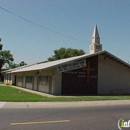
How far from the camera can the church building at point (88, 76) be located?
73.3ft

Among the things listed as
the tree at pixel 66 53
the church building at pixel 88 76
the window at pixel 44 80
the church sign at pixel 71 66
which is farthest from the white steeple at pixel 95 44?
the tree at pixel 66 53

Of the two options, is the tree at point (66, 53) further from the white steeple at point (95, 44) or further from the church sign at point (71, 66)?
the church sign at point (71, 66)

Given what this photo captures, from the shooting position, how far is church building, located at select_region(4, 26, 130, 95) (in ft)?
73.3

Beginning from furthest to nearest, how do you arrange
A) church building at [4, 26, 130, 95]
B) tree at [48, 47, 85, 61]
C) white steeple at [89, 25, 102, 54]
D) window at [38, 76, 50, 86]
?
1. tree at [48, 47, 85, 61]
2. white steeple at [89, 25, 102, 54]
3. window at [38, 76, 50, 86]
4. church building at [4, 26, 130, 95]

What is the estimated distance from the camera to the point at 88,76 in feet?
78.1

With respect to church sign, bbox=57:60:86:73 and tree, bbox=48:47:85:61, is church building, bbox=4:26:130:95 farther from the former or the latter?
tree, bbox=48:47:85:61

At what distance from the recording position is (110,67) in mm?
25031

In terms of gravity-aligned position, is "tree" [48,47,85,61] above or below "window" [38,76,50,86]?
above

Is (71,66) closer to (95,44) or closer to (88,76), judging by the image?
(88,76)

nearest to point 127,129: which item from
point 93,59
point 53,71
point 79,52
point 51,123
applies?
point 51,123

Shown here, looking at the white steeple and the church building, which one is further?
the white steeple

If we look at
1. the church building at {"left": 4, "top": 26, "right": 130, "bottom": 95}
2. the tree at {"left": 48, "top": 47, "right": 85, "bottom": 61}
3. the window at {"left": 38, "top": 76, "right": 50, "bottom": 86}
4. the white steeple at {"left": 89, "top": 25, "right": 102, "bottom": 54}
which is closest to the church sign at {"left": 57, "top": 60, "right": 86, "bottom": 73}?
the church building at {"left": 4, "top": 26, "right": 130, "bottom": 95}

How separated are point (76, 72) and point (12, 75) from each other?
26.9 metres

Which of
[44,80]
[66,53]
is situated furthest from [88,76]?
[66,53]
